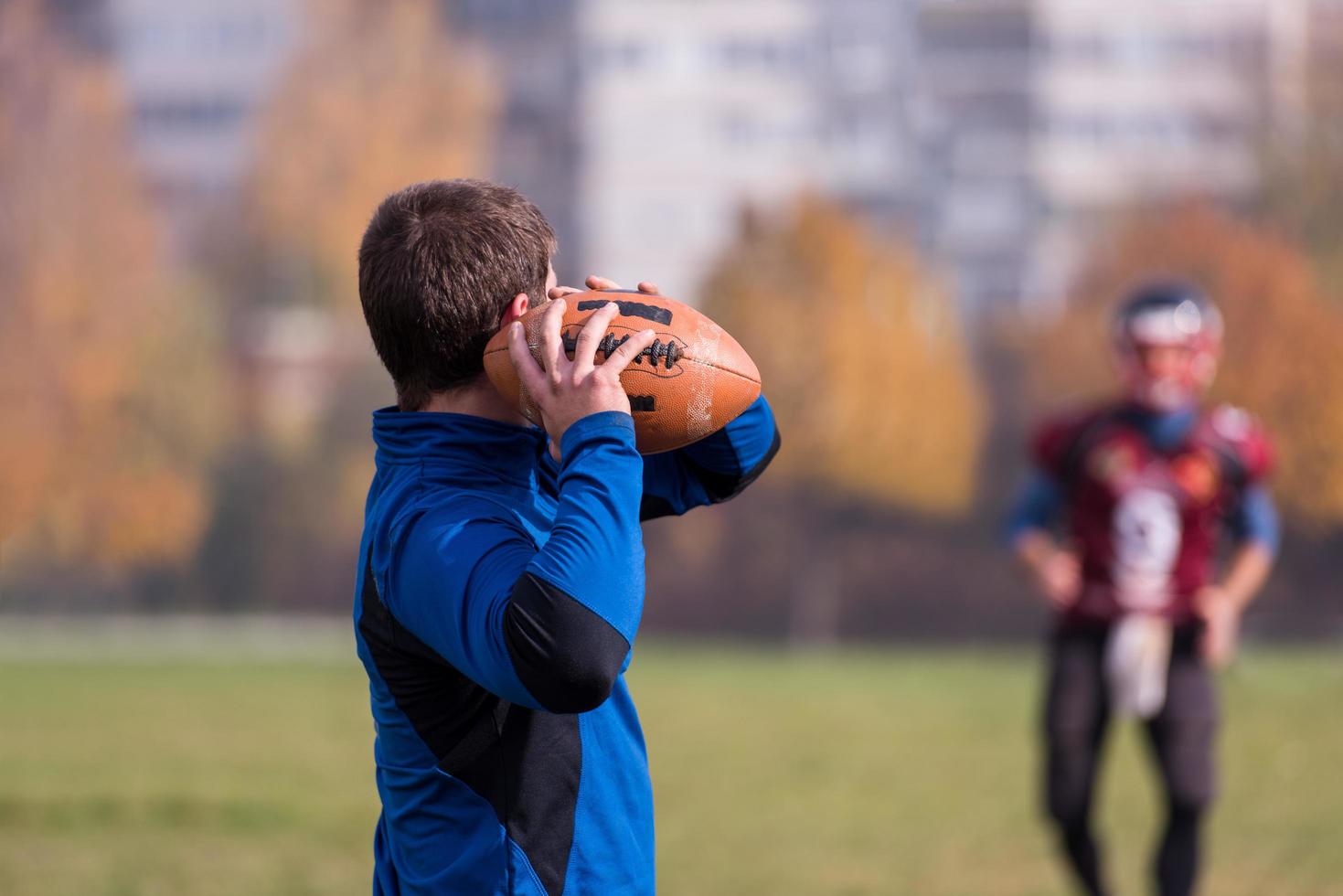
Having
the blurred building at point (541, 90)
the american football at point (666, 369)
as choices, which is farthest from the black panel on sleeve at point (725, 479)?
the blurred building at point (541, 90)

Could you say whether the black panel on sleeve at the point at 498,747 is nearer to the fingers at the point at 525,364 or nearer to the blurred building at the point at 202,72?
the fingers at the point at 525,364

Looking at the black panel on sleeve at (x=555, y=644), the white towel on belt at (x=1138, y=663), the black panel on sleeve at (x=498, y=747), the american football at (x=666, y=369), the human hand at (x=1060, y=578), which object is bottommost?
the white towel on belt at (x=1138, y=663)

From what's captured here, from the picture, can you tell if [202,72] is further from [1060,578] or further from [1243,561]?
[1243,561]

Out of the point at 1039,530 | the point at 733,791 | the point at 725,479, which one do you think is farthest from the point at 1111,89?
the point at 725,479

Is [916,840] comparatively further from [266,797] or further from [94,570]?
[94,570]

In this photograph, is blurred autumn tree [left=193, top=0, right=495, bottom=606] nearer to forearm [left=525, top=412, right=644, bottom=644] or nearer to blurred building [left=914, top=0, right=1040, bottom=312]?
blurred building [left=914, top=0, right=1040, bottom=312]

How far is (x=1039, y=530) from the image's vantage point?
5.82 meters

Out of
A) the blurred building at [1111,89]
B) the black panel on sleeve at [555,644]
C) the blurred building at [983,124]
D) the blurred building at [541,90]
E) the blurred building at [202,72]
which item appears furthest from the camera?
the blurred building at [983,124]

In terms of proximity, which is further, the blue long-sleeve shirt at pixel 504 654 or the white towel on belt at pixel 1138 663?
the white towel on belt at pixel 1138 663

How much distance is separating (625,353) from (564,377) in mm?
99

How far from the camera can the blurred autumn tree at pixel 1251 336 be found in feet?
104

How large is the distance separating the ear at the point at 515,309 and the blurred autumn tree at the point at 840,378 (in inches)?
1170

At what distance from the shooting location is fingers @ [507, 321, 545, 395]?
2.12m

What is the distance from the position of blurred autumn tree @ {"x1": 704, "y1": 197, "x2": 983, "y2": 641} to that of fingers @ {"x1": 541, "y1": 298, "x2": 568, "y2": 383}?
97.9ft
